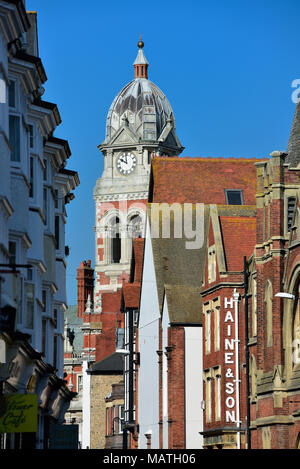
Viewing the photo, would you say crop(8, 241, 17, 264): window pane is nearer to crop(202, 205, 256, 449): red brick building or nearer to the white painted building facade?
crop(202, 205, 256, 449): red brick building

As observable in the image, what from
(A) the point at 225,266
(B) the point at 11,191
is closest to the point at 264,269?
(A) the point at 225,266

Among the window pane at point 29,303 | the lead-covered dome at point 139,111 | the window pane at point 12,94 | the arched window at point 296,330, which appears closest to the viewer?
the window pane at point 12,94

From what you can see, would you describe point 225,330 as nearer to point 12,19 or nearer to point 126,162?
point 12,19

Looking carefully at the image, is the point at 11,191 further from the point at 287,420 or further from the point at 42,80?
the point at 287,420

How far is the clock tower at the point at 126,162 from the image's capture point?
533 feet

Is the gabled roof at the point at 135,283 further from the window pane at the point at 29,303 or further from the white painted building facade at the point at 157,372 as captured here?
the window pane at the point at 29,303

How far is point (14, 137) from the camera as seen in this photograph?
114 feet

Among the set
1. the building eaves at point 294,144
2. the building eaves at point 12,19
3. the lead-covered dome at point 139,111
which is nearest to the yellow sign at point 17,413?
the building eaves at point 12,19

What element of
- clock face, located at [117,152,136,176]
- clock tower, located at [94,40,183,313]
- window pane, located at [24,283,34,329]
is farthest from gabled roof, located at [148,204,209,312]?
clock face, located at [117,152,136,176]

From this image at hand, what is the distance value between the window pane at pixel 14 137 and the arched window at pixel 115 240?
126545mm

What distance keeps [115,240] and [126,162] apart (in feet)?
29.5

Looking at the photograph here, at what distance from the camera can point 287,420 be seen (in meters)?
45.3

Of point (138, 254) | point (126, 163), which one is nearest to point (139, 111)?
point (126, 163)
